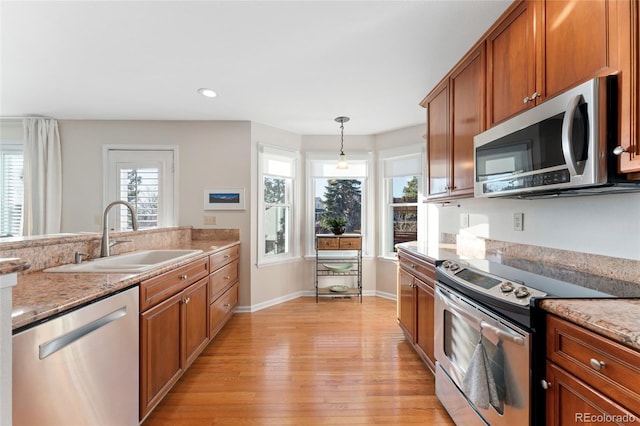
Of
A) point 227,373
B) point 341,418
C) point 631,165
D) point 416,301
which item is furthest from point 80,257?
point 631,165

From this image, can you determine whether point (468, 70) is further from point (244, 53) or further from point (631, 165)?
point (244, 53)

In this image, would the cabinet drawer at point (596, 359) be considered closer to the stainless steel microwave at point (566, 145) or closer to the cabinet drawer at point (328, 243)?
the stainless steel microwave at point (566, 145)

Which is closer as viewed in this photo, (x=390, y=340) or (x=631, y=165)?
(x=631, y=165)

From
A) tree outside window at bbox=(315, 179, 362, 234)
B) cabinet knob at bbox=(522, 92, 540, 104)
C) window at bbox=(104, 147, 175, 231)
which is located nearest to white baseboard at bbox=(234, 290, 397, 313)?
tree outside window at bbox=(315, 179, 362, 234)

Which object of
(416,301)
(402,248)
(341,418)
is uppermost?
(402,248)

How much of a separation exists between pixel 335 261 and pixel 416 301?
189 cm

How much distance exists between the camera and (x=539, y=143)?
1281 millimetres

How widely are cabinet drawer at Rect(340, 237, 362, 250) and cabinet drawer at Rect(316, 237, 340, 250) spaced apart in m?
0.07

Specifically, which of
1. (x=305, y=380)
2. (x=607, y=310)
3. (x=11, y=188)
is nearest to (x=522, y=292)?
(x=607, y=310)

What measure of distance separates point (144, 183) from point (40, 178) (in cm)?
120

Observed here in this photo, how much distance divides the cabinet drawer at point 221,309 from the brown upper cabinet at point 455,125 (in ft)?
7.52

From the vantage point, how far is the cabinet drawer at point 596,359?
2.43 feet

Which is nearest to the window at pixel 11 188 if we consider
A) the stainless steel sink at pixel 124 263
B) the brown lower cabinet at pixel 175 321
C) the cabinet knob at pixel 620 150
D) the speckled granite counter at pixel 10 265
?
the stainless steel sink at pixel 124 263

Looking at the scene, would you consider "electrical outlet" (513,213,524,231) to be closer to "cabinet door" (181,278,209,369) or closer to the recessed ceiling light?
"cabinet door" (181,278,209,369)
